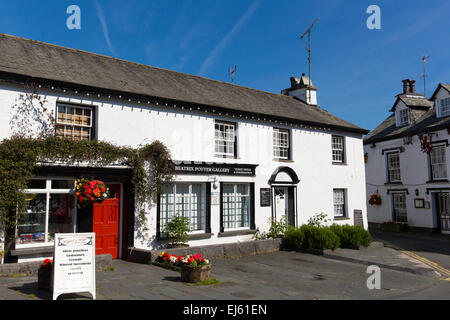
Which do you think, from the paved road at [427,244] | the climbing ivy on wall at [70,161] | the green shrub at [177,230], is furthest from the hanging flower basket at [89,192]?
the paved road at [427,244]

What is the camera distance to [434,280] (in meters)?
10.9

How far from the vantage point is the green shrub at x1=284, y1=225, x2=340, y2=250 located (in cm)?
1491

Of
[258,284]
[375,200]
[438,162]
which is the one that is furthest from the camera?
[375,200]

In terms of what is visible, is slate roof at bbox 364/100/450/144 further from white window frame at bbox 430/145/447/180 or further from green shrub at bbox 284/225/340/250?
green shrub at bbox 284/225/340/250

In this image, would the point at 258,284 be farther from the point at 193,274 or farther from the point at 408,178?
the point at 408,178

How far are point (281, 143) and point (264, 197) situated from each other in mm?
2854

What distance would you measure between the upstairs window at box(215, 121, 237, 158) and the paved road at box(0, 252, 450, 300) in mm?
4559

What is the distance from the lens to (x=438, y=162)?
72.5 ft

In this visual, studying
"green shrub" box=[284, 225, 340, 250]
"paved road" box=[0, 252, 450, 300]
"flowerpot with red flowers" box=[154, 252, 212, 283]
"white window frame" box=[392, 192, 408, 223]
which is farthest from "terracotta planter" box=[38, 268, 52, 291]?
"white window frame" box=[392, 192, 408, 223]

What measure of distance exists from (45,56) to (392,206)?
22.5 m

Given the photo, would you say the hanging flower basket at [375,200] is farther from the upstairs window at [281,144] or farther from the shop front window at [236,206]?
the shop front window at [236,206]

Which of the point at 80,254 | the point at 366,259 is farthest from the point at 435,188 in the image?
the point at 80,254

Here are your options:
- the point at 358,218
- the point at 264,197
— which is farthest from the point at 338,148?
the point at 264,197

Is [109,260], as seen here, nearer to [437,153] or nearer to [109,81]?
[109,81]
